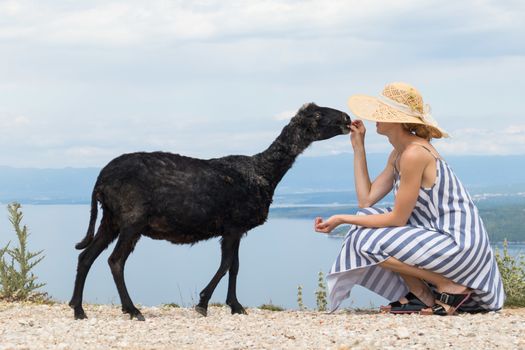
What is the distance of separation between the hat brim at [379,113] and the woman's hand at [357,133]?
0.30 meters

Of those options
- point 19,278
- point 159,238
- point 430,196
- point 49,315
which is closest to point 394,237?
point 430,196

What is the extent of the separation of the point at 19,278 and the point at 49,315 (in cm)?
218

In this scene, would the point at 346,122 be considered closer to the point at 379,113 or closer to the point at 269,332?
the point at 379,113

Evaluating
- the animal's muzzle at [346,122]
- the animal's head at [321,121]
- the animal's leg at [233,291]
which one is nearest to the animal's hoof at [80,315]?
the animal's leg at [233,291]

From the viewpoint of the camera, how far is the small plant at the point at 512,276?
12438 mm

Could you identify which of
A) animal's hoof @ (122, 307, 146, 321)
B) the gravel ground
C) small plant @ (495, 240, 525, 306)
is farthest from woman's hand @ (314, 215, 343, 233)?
small plant @ (495, 240, 525, 306)

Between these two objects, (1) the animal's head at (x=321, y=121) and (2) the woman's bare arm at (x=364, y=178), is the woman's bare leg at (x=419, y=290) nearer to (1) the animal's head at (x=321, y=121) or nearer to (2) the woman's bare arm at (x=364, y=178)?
(2) the woman's bare arm at (x=364, y=178)

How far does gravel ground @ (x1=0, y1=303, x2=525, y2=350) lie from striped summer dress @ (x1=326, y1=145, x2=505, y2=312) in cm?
37

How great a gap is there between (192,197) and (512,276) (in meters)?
5.95

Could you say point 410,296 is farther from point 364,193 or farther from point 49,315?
point 49,315

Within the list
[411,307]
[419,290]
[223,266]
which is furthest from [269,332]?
[419,290]

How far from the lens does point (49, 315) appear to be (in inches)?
395

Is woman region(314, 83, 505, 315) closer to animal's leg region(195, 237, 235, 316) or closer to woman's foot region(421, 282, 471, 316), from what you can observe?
woman's foot region(421, 282, 471, 316)

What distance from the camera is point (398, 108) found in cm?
905
